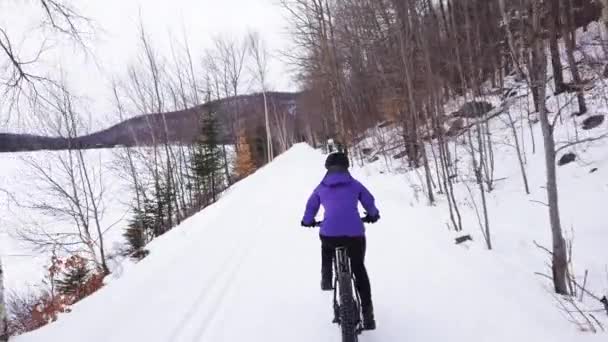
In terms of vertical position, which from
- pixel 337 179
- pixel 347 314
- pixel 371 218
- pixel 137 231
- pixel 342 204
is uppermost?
pixel 337 179

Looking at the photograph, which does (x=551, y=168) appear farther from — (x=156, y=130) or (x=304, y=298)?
(x=156, y=130)

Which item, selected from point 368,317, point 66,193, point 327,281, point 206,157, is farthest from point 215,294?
point 206,157

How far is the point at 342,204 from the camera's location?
337 cm

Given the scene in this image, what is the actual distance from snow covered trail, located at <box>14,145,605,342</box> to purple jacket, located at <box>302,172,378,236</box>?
1.23 m

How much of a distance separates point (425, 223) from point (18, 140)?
8.33 meters

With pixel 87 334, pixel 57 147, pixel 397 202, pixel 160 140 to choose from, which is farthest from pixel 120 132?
pixel 87 334

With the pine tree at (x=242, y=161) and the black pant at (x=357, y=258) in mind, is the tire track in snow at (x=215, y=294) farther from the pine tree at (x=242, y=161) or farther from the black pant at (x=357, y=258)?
the pine tree at (x=242, y=161)

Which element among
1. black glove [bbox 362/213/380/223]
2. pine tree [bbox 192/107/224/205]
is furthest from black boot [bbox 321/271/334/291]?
pine tree [bbox 192/107/224/205]

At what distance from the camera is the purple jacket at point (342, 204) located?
3344mm

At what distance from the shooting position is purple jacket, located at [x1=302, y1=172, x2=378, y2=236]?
3.34 m

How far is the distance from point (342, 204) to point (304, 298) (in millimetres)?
1995

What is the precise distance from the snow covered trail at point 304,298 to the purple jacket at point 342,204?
123 centimetres

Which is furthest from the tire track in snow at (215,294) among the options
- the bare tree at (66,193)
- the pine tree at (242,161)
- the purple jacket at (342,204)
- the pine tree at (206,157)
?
the pine tree at (242,161)

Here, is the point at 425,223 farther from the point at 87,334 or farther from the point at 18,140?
the point at 18,140
